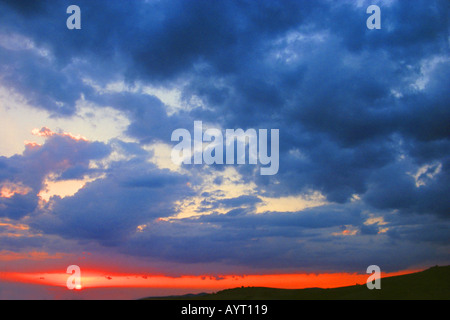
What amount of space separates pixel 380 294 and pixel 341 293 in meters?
13.8

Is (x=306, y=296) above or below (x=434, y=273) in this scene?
below
